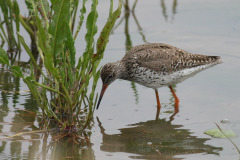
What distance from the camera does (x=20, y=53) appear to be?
982 cm

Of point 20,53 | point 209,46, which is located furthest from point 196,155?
point 20,53

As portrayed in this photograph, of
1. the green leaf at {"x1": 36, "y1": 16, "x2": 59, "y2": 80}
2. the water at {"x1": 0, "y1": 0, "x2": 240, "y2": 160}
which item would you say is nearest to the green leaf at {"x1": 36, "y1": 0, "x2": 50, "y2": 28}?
the green leaf at {"x1": 36, "y1": 16, "x2": 59, "y2": 80}

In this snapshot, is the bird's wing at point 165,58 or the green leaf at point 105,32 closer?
the green leaf at point 105,32

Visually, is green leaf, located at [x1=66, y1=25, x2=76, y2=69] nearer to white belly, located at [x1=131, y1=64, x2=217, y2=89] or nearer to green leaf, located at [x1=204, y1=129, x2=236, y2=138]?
white belly, located at [x1=131, y1=64, x2=217, y2=89]

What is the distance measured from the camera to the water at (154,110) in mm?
5531

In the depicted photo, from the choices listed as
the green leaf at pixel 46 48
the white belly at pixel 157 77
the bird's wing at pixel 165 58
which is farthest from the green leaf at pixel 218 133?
the green leaf at pixel 46 48

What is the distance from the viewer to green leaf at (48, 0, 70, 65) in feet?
16.7

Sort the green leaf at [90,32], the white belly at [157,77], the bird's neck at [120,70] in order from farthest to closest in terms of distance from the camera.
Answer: the bird's neck at [120,70], the white belly at [157,77], the green leaf at [90,32]

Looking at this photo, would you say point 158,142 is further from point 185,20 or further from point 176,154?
point 185,20

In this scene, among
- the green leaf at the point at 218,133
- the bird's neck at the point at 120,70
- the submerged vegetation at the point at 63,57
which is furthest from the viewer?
the bird's neck at the point at 120,70

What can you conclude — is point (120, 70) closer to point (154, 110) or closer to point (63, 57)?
point (154, 110)

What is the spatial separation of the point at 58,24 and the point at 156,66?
9.74ft

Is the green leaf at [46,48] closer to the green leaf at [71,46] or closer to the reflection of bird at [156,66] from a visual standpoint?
the green leaf at [71,46]

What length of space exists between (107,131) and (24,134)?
1459 mm
